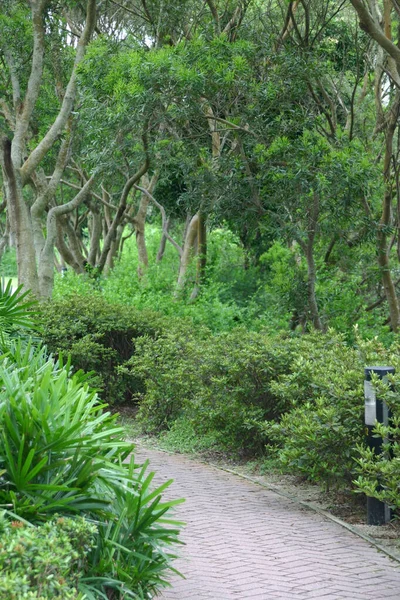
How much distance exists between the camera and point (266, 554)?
6.00 m

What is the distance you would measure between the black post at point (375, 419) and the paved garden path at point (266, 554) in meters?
0.30

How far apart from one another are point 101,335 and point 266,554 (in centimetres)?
672

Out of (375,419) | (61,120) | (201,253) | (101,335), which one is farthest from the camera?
(201,253)

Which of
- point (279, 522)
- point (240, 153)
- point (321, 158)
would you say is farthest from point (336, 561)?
point (240, 153)

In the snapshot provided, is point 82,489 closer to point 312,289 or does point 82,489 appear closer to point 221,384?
point 221,384

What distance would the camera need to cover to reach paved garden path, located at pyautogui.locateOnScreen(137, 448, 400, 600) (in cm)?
526

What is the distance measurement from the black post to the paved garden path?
0.30 metres

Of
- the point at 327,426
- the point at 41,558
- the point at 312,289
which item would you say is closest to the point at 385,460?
the point at 327,426

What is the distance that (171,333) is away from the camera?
11664 millimetres

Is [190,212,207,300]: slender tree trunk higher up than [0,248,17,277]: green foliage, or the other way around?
[0,248,17,277]: green foliage

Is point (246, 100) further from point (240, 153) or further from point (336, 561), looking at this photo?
point (336, 561)

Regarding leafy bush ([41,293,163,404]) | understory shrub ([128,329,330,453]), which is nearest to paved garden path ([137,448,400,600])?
understory shrub ([128,329,330,453])

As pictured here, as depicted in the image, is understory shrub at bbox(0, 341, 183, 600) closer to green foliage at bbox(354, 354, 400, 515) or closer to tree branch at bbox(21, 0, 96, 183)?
green foliage at bbox(354, 354, 400, 515)

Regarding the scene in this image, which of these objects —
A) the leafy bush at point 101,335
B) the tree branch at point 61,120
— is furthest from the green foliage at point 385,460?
the tree branch at point 61,120
